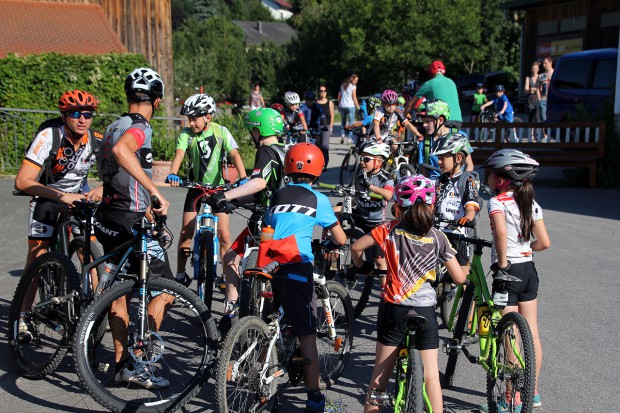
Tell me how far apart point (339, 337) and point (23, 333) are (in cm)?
244

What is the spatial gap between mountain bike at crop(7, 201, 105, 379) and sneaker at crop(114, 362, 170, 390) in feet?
1.82

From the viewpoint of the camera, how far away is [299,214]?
5066 mm

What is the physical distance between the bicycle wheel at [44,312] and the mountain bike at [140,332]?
0.17 meters

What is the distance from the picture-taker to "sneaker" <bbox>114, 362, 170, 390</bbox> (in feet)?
17.1

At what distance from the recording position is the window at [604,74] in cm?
1886

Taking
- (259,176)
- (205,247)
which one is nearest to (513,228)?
(259,176)

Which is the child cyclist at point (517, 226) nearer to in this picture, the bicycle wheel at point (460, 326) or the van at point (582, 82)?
the bicycle wheel at point (460, 326)

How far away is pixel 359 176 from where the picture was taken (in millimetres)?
7625

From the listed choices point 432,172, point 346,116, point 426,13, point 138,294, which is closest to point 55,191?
point 138,294

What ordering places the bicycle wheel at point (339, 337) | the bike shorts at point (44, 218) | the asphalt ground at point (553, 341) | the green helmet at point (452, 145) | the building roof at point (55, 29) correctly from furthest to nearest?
the building roof at point (55, 29), the green helmet at point (452, 145), the bike shorts at point (44, 218), the bicycle wheel at point (339, 337), the asphalt ground at point (553, 341)

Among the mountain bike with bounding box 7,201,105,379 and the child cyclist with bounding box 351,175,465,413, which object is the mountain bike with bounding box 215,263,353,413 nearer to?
the child cyclist with bounding box 351,175,465,413

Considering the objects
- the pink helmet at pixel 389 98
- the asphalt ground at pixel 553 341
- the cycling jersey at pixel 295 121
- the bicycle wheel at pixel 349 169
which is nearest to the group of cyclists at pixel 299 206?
the asphalt ground at pixel 553 341

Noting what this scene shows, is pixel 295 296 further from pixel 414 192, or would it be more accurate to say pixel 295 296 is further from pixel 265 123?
pixel 265 123

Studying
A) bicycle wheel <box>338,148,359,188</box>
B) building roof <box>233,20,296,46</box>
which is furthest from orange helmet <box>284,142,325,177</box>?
building roof <box>233,20,296,46</box>
